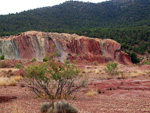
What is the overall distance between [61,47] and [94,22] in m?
57.2

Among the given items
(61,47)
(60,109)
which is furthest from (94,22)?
(60,109)

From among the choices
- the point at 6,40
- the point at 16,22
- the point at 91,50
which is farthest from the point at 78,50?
the point at 16,22

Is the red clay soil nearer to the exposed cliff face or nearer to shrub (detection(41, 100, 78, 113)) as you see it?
shrub (detection(41, 100, 78, 113))

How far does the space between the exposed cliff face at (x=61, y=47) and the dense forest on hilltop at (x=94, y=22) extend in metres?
17.6

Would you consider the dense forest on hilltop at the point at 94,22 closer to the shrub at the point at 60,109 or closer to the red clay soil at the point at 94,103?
the red clay soil at the point at 94,103

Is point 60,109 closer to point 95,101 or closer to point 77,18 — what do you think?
point 95,101

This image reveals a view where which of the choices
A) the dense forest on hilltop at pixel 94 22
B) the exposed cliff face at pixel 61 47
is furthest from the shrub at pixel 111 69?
the dense forest on hilltop at pixel 94 22

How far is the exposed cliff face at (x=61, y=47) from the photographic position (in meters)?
39.4

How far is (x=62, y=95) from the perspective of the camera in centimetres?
939

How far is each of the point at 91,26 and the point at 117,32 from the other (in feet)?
70.1

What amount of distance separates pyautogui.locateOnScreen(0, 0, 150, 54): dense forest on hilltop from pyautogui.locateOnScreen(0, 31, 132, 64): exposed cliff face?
17595 millimetres

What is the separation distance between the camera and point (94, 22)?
9544cm

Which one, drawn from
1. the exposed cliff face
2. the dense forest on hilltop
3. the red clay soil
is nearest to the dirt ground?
the red clay soil

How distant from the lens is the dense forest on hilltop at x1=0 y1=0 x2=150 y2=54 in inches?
2640
